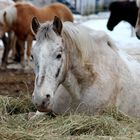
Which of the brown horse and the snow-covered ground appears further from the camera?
the snow-covered ground

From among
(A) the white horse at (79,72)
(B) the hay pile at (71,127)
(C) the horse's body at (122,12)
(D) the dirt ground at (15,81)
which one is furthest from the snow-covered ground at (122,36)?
(B) the hay pile at (71,127)

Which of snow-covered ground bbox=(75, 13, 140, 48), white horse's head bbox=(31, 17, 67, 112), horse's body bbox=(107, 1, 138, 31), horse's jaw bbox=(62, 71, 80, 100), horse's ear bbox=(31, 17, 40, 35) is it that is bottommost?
snow-covered ground bbox=(75, 13, 140, 48)

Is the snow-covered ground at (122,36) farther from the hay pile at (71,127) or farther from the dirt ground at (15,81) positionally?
the hay pile at (71,127)

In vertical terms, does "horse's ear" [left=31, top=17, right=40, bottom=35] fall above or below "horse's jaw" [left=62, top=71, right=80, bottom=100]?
above

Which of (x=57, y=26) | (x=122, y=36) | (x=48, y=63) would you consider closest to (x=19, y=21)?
(x=122, y=36)

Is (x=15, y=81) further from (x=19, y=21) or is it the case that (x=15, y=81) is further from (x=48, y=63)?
(x=48, y=63)

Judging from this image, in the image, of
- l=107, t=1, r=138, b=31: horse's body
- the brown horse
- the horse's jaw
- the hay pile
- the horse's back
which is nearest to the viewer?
the hay pile

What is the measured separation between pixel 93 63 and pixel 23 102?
100 cm

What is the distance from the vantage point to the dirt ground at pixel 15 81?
8695mm

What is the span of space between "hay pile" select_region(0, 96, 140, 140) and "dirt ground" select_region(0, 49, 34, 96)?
292 centimetres

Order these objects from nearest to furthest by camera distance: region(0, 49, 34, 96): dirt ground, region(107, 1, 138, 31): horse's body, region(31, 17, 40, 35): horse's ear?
1. region(31, 17, 40, 35): horse's ear
2. region(0, 49, 34, 96): dirt ground
3. region(107, 1, 138, 31): horse's body

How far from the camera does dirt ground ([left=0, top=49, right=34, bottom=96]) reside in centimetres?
870

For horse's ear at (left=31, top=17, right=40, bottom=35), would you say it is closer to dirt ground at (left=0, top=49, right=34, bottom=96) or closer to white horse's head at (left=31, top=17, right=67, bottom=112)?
white horse's head at (left=31, top=17, right=67, bottom=112)

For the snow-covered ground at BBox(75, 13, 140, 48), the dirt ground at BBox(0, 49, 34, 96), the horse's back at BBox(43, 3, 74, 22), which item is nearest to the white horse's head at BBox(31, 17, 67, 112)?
the dirt ground at BBox(0, 49, 34, 96)
